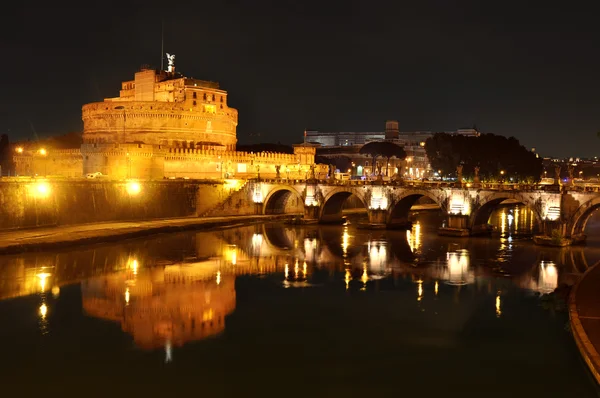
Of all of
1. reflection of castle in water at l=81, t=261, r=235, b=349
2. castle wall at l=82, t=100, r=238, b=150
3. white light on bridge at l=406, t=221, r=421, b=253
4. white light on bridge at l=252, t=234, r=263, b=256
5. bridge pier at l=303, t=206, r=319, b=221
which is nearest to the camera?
reflection of castle in water at l=81, t=261, r=235, b=349

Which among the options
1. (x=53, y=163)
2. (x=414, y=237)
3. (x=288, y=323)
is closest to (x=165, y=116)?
(x=53, y=163)

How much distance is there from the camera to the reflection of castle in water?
61.0 ft

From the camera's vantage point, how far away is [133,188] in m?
43.2

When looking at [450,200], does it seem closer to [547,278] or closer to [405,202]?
[405,202]

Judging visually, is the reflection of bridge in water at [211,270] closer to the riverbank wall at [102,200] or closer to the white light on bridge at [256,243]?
the white light on bridge at [256,243]

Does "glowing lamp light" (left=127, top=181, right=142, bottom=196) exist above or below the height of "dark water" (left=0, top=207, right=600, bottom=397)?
above

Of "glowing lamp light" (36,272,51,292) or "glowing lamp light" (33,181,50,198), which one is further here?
"glowing lamp light" (33,181,50,198)

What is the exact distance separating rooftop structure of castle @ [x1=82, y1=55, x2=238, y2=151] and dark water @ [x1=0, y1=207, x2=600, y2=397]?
26.3 meters

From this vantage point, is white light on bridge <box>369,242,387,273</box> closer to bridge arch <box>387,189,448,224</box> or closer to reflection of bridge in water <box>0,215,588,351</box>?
reflection of bridge in water <box>0,215,588,351</box>

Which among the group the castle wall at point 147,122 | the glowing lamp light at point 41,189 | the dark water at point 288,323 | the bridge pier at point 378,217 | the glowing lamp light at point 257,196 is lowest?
the dark water at point 288,323

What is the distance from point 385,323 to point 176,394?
26.5ft

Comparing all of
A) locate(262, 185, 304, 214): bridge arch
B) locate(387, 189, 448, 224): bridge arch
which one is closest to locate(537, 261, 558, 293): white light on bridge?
locate(387, 189, 448, 224): bridge arch

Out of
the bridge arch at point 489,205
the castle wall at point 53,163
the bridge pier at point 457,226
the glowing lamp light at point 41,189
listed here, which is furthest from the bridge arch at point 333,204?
the castle wall at point 53,163

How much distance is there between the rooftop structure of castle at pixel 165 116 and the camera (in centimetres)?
5797
